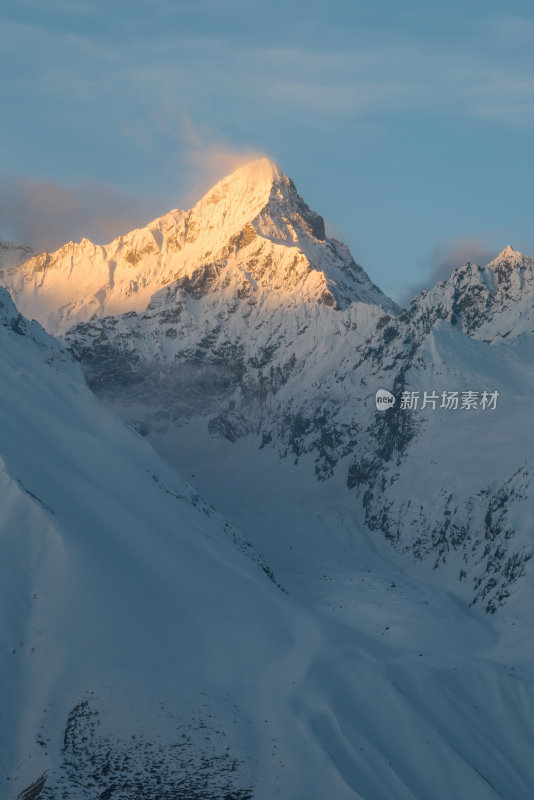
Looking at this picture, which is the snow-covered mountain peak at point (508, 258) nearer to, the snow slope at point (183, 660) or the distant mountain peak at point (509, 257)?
the distant mountain peak at point (509, 257)

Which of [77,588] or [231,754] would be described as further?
[77,588]

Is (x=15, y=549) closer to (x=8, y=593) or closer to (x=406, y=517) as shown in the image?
(x=8, y=593)

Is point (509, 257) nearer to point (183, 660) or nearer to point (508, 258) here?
point (508, 258)

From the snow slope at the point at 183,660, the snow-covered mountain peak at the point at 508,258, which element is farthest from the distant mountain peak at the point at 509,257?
the snow slope at the point at 183,660

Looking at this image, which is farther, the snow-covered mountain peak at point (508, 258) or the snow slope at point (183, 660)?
the snow-covered mountain peak at point (508, 258)

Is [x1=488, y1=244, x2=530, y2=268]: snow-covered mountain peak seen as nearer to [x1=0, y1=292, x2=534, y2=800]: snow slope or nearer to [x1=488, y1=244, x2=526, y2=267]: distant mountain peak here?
[x1=488, y1=244, x2=526, y2=267]: distant mountain peak

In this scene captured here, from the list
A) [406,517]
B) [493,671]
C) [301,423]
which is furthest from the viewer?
[301,423]

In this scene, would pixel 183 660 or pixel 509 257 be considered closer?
pixel 183 660

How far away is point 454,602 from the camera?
4557 inches

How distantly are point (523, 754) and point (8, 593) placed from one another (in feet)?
118

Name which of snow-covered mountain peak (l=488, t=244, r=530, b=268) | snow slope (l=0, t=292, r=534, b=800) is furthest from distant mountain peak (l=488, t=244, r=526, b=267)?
snow slope (l=0, t=292, r=534, b=800)

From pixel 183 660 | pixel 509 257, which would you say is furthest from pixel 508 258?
pixel 183 660

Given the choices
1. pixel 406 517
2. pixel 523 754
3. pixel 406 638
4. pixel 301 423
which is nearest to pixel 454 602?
pixel 406 638

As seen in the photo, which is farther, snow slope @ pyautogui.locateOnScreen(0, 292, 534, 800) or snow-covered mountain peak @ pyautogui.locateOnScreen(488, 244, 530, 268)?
snow-covered mountain peak @ pyautogui.locateOnScreen(488, 244, 530, 268)
